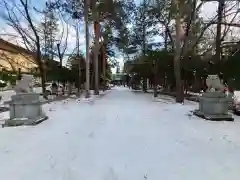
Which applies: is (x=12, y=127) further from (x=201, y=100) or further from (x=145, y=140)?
(x=201, y=100)

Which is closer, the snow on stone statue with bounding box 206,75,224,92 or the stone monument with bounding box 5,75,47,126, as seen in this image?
the stone monument with bounding box 5,75,47,126

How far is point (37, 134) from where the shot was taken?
29.7ft

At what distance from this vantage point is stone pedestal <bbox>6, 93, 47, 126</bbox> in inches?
428

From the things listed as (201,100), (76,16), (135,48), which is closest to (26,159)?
(201,100)

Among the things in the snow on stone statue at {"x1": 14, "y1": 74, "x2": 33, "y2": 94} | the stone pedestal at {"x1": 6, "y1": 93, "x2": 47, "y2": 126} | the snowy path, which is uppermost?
the snow on stone statue at {"x1": 14, "y1": 74, "x2": 33, "y2": 94}

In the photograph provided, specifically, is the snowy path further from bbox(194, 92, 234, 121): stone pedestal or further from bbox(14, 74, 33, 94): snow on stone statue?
bbox(14, 74, 33, 94): snow on stone statue

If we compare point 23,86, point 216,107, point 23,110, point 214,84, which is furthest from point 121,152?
point 214,84

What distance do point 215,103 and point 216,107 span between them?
14 centimetres

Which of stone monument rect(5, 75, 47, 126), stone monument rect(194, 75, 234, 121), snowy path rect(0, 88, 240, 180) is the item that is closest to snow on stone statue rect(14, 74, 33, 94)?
stone monument rect(5, 75, 47, 126)

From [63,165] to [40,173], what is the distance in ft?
1.59

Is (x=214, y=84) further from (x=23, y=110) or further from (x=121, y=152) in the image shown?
(x=121, y=152)

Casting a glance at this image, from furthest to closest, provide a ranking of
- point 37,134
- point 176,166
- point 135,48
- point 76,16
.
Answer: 1. point 135,48
2. point 76,16
3. point 37,134
4. point 176,166

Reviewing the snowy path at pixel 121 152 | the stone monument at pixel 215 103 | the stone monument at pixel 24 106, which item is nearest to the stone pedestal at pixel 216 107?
the stone monument at pixel 215 103

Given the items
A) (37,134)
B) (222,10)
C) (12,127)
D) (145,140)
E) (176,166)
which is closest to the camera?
(176,166)
